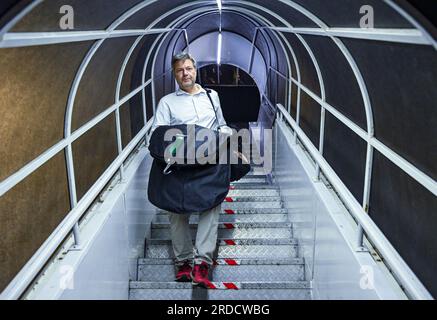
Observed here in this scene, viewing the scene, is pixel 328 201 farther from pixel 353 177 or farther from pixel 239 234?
pixel 239 234

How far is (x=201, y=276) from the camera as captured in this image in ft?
13.6

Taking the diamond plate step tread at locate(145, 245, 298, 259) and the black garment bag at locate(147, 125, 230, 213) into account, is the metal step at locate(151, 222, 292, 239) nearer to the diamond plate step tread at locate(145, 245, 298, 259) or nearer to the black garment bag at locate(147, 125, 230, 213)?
the diamond plate step tread at locate(145, 245, 298, 259)

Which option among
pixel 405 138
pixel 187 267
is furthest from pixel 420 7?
pixel 187 267

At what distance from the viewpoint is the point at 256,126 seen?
1553 cm

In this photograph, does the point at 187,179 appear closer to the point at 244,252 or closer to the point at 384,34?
the point at 244,252

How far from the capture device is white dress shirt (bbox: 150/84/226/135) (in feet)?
14.7

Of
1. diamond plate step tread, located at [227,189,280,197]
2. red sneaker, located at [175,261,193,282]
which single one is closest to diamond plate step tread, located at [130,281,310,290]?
red sneaker, located at [175,261,193,282]

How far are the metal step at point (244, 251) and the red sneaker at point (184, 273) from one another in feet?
2.09

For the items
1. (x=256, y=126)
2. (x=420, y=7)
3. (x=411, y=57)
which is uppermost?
(x=420, y=7)

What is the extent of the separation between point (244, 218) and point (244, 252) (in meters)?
0.83

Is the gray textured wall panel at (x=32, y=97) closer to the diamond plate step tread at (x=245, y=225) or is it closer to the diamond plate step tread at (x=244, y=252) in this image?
the diamond plate step tread at (x=244, y=252)

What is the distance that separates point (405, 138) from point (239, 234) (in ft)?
9.74
